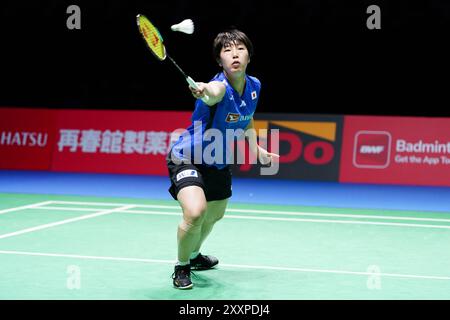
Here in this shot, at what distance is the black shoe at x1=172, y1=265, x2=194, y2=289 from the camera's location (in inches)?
195

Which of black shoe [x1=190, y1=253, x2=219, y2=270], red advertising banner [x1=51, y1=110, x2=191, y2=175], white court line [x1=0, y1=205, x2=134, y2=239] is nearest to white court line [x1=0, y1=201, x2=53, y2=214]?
white court line [x1=0, y1=205, x2=134, y2=239]

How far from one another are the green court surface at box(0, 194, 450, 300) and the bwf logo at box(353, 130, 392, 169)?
2.91 m

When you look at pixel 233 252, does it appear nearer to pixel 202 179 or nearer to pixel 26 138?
pixel 202 179

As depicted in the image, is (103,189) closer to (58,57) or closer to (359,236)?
(359,236)

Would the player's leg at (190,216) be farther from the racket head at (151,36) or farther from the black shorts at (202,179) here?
the racket head at (151,36)

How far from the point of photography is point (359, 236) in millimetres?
7312

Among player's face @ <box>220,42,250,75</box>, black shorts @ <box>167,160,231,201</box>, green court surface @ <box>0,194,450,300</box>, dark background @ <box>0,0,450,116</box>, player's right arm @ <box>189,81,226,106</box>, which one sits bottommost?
green court surface @ <box>0,194,450,300</box>

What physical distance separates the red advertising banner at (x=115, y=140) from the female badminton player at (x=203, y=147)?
7.47 metres

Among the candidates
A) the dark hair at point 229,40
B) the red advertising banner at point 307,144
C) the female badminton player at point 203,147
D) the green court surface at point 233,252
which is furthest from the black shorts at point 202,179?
the red advertising banner at point 307,144

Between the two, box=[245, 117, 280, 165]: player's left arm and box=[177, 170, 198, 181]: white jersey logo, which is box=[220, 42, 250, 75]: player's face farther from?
box=[177, 170, 198, 181]: white jersey logo

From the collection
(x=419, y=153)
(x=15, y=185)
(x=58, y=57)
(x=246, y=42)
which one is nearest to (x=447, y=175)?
(x=419, y=153)

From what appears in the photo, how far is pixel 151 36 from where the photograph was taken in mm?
4781

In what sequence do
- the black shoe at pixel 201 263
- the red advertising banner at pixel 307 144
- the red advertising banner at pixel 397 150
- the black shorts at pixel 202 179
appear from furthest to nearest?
the red advertising banner at pixel 307 144
the red advertising banner at pixel 397 150
the black shoe at pixel 201 263
the black shorts at pixel 202 179

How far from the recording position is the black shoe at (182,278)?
195 inches
